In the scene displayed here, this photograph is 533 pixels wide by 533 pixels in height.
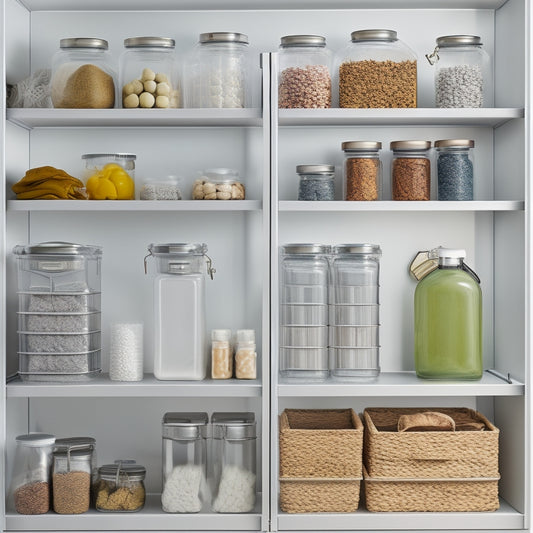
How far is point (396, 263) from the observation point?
8.02 feet

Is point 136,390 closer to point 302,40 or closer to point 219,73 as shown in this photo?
point 219,73

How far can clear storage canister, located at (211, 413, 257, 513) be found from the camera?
2152 mm

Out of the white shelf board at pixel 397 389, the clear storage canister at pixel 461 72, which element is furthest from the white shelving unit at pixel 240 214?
the white shelf board at pixel 397 389

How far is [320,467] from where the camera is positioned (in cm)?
213

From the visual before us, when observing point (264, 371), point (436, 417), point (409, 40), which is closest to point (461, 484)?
point (436, 417)

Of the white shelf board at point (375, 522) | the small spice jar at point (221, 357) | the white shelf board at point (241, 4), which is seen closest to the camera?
the white shelf board at point (375, 522)

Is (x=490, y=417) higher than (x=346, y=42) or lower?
lower

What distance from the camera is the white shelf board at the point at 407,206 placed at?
2.16 meters

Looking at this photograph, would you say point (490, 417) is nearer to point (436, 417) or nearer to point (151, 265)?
point (436, 417)

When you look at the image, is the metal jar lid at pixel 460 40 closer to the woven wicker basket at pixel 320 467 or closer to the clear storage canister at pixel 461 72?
the clear storage canister at pixel 461 72

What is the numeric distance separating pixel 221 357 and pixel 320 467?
403 millimetres

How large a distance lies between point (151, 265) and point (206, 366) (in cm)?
37

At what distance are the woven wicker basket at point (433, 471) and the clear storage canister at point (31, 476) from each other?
869 mm

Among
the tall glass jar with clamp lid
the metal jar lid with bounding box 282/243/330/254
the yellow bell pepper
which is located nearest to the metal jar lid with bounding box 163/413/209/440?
the tall glass jar with clamp lid
